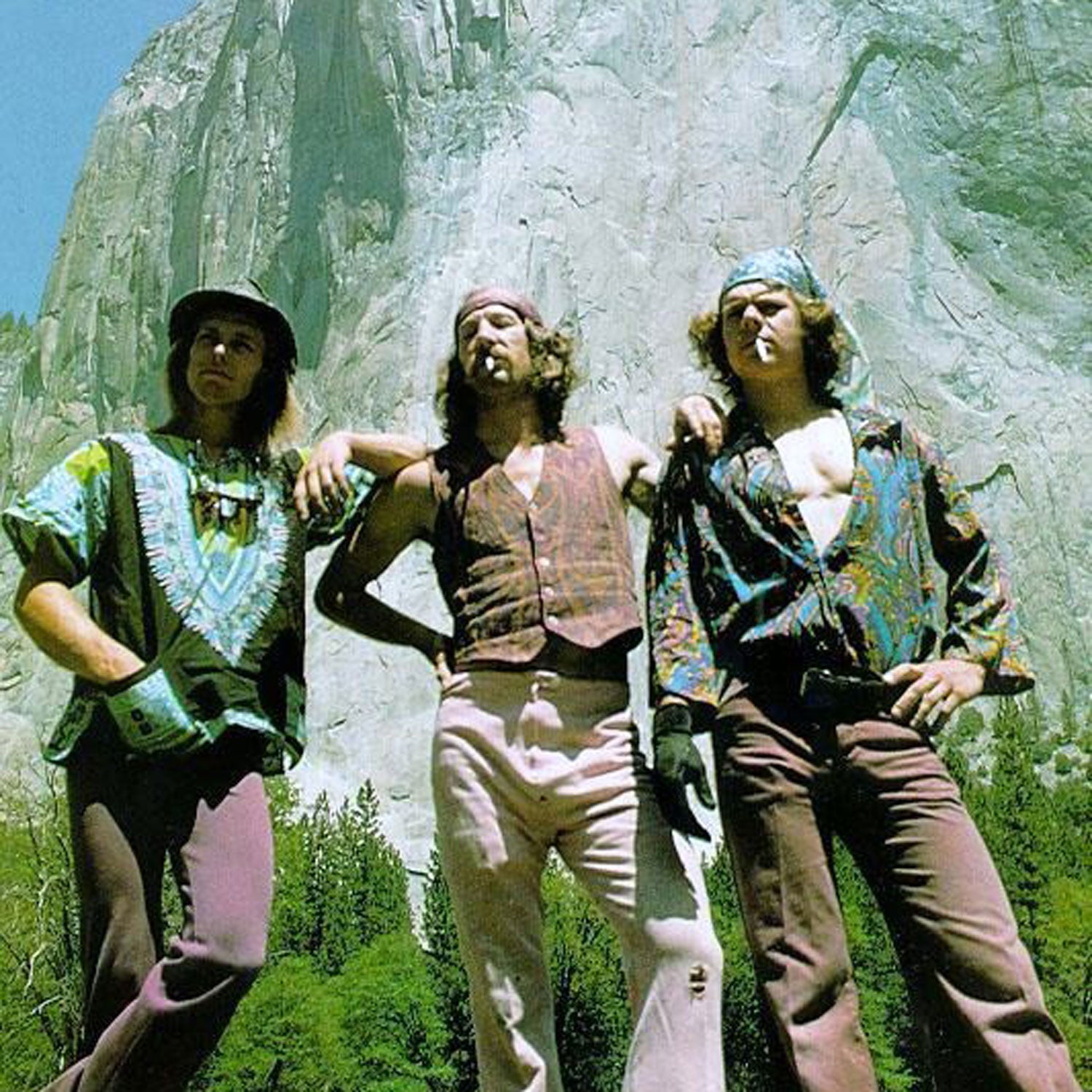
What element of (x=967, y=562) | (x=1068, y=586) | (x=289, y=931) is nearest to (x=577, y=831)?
(x=967, y=562)

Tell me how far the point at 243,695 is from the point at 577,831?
0.77m

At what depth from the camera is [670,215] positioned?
1175 inches

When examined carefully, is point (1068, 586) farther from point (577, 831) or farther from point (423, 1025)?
point (577, 831)

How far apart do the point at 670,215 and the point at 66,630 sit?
2767cm

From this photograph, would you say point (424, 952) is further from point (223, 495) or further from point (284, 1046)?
point (223, 495)

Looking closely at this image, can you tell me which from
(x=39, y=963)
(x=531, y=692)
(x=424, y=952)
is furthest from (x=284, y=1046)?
(x=531, y=692)

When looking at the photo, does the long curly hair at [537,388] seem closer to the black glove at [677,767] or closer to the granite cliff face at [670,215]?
the black glove at [677,767]

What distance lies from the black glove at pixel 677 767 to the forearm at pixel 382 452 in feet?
3.17

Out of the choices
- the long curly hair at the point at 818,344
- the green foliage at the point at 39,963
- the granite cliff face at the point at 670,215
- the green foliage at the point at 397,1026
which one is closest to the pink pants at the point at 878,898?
the long curly hair at the point at 818,344

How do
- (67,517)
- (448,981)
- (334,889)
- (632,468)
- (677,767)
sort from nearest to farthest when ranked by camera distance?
(677,767) < (67,517) < (632,468) < (448,981) < (334,889)

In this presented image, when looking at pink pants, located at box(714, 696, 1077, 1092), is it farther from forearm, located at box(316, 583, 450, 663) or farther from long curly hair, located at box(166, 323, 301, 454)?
long curly hair, located at box(166, 323, 301, 454)

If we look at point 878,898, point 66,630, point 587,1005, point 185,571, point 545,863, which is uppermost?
point 185,571

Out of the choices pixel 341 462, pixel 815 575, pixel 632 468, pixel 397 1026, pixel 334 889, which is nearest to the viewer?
pixel 815 575

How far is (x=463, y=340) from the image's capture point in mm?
3635
